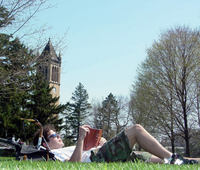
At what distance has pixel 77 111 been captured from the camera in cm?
5769

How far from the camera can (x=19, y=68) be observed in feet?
29.6

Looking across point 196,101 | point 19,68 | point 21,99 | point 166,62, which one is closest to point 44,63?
point 19,68

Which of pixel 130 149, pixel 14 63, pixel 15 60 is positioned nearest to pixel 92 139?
pixel 130 149

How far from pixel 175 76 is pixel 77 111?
1605 inches

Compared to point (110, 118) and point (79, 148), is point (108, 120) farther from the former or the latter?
point (79, 148)

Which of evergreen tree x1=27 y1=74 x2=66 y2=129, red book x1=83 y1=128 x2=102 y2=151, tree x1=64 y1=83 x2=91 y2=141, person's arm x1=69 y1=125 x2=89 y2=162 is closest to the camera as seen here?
person's arm x1=69 y1=125 x2=89 y2=162

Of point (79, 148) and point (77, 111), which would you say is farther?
point (77, 111)

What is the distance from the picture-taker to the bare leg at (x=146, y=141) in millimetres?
3206

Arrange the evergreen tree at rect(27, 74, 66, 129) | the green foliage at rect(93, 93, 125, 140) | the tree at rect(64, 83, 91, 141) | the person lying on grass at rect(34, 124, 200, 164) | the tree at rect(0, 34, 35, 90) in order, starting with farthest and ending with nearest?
the tree at rect(64, 83, 91, 141) < the green foliage at rect(93, 93, 125, 140) < the evergreen tree at rect(27, 74, 66, 129) < the tree at rect(0, 34, 35, 90) < the person lying on grass at rect(34, 124, 200, 164)

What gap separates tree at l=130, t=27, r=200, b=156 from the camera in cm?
1858

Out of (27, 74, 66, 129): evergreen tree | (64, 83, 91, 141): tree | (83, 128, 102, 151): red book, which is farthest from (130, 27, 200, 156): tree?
(64, 83, 91, 141): tree

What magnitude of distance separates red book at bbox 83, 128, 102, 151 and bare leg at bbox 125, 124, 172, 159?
2.53ft

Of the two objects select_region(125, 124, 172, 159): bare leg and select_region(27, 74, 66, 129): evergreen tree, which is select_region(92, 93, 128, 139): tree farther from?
select_region(125, 124, 172, 159): bare leg

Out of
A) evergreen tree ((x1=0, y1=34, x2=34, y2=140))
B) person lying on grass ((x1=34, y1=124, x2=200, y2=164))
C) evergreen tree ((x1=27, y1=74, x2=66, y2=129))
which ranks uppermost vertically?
evergreen tree ((x1=27, y1=74, x2=66, y2=129))
